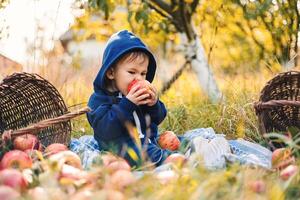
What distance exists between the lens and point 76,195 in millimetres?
1960

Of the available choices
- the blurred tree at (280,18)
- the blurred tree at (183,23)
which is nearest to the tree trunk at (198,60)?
the blurred tree at (183,23)

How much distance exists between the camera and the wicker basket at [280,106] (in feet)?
→ 12.1

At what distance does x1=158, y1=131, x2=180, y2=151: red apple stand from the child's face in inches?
15.0

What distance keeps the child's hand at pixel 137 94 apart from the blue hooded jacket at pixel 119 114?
1.0 inches

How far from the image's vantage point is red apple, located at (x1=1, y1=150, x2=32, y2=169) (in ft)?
8.63

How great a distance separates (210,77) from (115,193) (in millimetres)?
4230

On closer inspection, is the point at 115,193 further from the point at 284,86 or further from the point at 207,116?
the point at 207,116

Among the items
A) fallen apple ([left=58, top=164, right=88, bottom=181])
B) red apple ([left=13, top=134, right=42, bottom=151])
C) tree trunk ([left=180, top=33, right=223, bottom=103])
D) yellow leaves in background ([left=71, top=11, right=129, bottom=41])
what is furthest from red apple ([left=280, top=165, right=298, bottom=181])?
yellow leaves in background ([left=71, top=11, right=129, bottom=41])

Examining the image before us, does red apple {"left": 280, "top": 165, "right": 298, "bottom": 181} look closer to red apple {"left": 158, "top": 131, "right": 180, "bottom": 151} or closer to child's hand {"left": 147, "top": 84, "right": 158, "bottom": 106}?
child's hand {"left": 147, "top": 84, "right": 158, "bottom": 106}

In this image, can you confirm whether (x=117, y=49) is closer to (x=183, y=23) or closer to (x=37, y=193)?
(x=37, y=193)

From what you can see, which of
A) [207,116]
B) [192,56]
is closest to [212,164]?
[207,116]

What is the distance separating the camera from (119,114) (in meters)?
3.47

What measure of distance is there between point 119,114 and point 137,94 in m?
0.15

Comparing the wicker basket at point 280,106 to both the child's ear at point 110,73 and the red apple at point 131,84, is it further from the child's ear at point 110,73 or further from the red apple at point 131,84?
the child's ear at point 110,73
